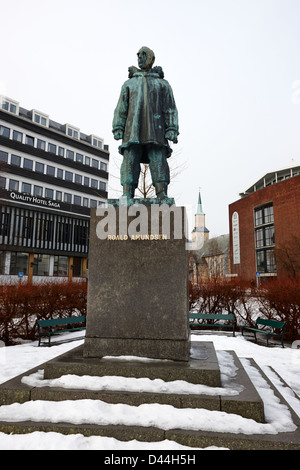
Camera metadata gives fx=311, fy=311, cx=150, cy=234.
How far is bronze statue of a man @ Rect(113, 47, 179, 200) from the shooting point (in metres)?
5.34

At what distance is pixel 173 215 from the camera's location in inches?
190

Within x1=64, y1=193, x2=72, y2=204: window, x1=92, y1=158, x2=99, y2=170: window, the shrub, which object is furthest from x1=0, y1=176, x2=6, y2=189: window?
the shrub

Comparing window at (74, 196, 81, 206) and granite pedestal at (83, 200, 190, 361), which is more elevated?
window at (74, 196, 81, 206)

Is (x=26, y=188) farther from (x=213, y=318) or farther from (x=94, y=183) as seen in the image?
→ (x=213, y=318)

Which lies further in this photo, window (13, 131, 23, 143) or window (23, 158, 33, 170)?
window (23, 158, 33, 170)

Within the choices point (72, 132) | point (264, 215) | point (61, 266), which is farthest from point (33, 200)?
point (264, 215)

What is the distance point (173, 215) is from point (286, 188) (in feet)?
118

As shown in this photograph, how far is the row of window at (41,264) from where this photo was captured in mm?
36156

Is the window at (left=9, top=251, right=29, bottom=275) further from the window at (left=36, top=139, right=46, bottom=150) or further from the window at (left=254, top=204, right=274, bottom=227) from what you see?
the window at (left=254, top=204, right=274, bottom=227)

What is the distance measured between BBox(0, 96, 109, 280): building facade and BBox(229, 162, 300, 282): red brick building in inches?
818

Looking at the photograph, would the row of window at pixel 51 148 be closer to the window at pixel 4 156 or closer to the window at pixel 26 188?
the window at pixel 4 156

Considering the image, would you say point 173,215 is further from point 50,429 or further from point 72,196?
point 72,196

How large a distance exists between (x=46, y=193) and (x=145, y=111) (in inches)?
1492

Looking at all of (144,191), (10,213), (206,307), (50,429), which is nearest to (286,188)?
(144,191)
